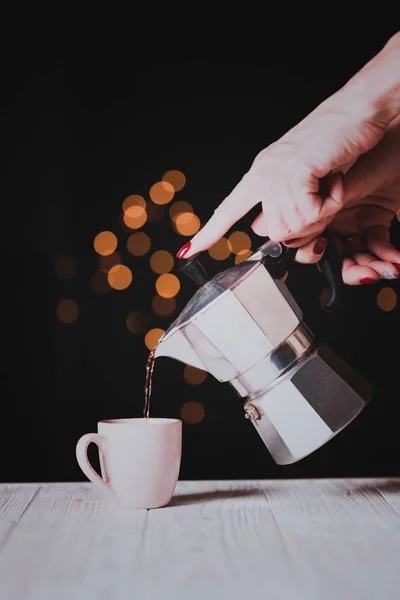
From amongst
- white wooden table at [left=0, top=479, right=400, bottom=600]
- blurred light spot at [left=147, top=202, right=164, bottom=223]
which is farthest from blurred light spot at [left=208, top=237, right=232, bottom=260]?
white wooden table at [left=0, top=479, right=400, bottom=600]

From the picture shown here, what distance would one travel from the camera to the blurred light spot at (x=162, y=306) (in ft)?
4.08

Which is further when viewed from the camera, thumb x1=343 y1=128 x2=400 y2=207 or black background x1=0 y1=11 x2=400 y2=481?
black background x1=0 y1=11 x2=400 y2=481

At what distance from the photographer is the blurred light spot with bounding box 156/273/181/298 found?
4.09 ft

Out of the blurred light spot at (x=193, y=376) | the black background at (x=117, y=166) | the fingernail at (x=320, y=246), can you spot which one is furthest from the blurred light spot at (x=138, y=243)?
the fingernail at (x=320, y=246)

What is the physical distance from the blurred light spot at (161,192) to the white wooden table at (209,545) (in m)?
0.57

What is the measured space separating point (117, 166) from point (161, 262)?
0.20m

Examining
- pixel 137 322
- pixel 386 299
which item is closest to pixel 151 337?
pixel 137 322

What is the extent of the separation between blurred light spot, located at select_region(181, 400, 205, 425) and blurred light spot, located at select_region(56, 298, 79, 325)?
268 millimetres

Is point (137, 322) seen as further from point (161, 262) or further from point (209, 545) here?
point (209, 545)

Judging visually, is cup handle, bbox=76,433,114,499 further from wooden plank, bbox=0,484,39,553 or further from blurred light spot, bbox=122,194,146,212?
blurred light spot, bbox=122,194,146,212

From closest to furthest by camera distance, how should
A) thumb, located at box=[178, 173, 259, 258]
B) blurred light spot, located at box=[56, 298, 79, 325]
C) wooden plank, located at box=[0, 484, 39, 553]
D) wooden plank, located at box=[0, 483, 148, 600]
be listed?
wooden plank, located at box=[0, 483, 148, 600] → wooden plank, located at box=[0, 484, 39, 553] → thumb, located at box=[178, 173, 259, 258] → blurred light spot, located at box=[56, 298, 79, 325]

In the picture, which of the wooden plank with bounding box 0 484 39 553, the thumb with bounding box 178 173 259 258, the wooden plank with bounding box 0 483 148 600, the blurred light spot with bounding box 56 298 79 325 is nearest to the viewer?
the wooden plank with bounding box 0 483 148 600

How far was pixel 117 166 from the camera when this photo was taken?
4.09ft

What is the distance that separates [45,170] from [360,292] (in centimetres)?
64
